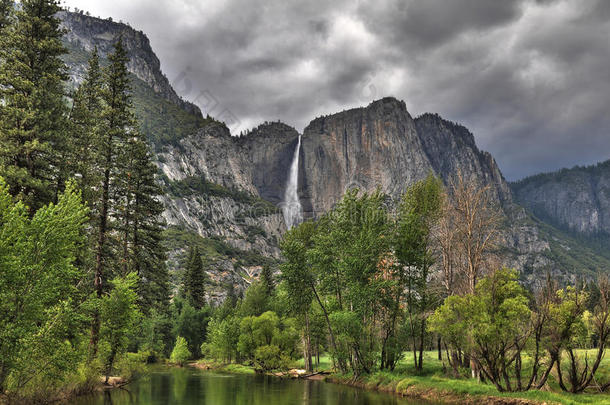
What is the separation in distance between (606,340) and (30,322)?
29295 millimetres

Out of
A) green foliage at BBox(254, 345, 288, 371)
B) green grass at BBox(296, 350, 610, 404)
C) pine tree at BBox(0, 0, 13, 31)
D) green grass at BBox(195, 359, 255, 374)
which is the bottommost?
green grass at BBox(195, 359, 255, 374)

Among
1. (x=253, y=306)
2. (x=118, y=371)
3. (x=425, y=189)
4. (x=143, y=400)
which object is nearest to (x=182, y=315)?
(x=253, y=306)

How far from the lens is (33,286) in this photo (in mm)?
16750

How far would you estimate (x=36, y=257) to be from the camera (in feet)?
55.9

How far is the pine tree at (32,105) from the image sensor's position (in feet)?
75.2

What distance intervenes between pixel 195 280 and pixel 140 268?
5062 centimetres

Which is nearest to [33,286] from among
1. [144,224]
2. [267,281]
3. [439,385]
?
[144,224]

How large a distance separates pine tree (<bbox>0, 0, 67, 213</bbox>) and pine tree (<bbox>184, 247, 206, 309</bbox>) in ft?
205

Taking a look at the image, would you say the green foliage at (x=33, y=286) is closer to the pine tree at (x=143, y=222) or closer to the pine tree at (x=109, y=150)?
the pine tree at (x=109, y=150)

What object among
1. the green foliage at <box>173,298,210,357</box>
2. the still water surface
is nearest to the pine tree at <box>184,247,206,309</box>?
the green foliage at <box>173,298,210,357</box>

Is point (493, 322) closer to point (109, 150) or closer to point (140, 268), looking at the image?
point (109, 150)

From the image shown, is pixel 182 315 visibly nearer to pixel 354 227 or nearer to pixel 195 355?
pixel 195 355

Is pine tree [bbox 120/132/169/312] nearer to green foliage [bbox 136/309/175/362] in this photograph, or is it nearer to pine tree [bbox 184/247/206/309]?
green foliage [bbox 136/309/175/362]

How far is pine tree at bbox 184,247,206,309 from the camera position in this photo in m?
86.6
